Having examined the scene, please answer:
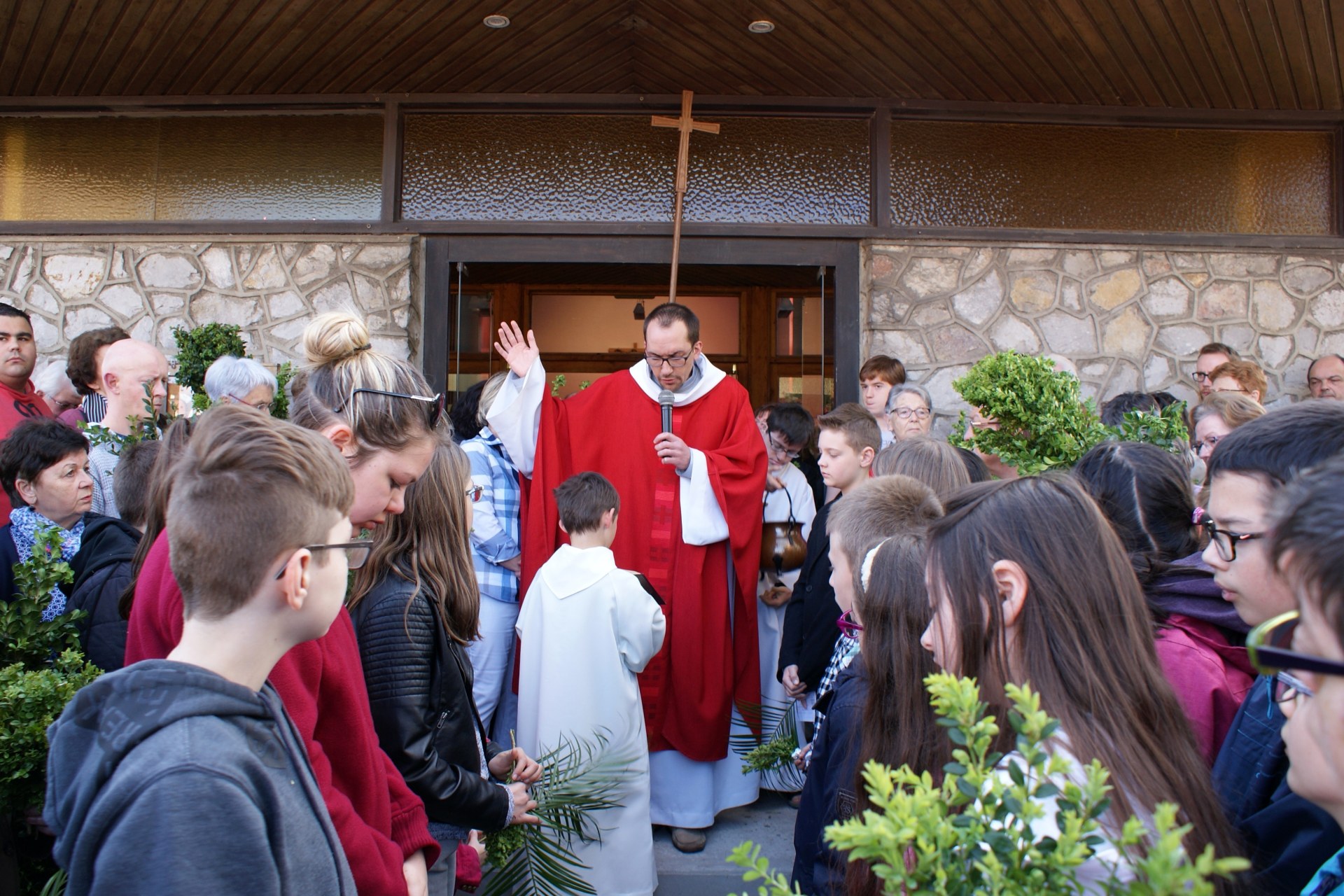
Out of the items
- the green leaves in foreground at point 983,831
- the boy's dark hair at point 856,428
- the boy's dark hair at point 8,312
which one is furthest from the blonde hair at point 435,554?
the boy's dark hair at point 8,312

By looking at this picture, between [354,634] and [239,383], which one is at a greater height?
[239,383]

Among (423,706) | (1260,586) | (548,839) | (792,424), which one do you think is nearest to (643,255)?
(792,424)

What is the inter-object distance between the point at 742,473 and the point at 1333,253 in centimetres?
397

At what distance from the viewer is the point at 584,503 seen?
3506mm

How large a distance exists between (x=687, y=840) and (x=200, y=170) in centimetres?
467

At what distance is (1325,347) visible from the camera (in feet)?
18.3

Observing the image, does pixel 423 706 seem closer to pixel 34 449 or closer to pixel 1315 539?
pixel 1315 539

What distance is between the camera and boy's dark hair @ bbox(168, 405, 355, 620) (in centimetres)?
128

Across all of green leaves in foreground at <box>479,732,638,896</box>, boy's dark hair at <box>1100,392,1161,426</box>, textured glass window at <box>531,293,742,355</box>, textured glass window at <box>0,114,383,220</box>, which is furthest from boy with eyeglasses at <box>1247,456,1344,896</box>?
textured glass window at <box>531,293,742,355</box>

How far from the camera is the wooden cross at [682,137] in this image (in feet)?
16.9

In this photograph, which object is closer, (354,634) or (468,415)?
(354,634)

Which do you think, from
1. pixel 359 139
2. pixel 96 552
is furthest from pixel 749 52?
pixel 96 552

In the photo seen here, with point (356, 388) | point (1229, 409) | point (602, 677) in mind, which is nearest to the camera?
point (356, 388)

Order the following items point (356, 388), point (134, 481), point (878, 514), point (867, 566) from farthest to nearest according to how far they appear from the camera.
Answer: point (134, 481)
point (878, 514)
point (867, 566)
point (356, 388)
